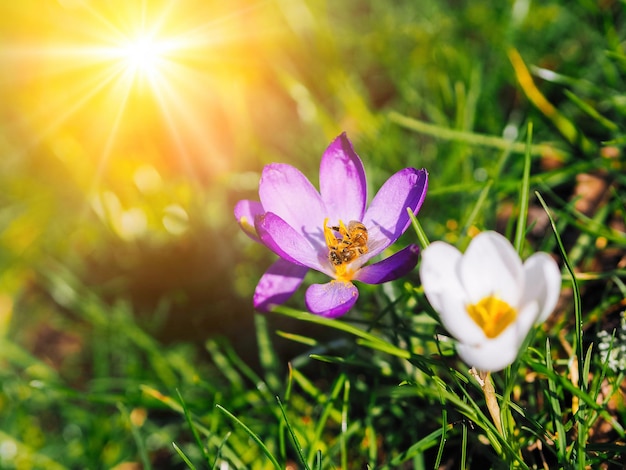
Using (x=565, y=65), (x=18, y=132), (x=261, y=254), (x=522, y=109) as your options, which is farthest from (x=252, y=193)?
(x=18, y=132)

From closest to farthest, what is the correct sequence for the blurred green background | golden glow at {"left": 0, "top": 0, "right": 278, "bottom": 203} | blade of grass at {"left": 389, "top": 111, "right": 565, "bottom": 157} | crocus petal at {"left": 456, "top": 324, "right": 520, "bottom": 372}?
crocus petal at {"left": 456, "top": 324, "right": 520, "bottom": 372} → blade of grass at {"left": 389, "top": 111, "right": 565, "bottom": 157} → the blurred green background → golden glow at {"left": 0, "top": 0, "right": 278, "bottom": 203}

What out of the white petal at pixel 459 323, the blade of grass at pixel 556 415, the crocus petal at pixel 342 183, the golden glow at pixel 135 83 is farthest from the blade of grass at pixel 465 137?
the white petal at pixel 459 323

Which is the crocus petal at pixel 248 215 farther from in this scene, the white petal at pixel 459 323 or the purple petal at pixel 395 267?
the white petal at pixel 459 323

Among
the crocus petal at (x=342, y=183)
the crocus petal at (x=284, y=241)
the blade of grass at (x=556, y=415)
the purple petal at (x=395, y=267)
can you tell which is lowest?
the blade of grass at (x=556, y=415)

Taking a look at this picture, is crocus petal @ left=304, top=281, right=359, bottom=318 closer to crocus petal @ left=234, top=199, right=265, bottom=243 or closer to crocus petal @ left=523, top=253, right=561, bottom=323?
crocus petal @ left=234, top=199, right=265, bottom=243

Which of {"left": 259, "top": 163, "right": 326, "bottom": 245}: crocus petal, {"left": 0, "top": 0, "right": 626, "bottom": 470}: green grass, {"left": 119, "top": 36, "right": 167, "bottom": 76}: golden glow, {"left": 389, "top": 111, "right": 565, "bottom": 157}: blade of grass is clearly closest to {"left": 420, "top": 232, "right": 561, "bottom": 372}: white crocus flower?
{"left": 0, "top": 0, "right": 626, "bottom": 470}: green grass

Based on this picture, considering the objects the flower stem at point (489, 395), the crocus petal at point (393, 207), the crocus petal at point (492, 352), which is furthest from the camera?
the crocus petal at point (393, 207)
